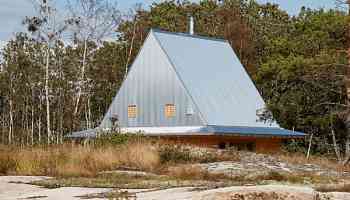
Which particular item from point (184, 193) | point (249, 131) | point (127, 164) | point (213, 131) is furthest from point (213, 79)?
point (184, 193)

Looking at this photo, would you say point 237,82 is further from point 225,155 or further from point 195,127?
point 225,155

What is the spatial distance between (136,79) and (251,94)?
6209mm

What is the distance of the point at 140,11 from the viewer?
55188 millimetres

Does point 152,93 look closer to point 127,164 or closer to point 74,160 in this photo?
point 127,164

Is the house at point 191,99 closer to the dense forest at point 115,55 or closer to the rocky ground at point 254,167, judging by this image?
the dense forest at point 115,55

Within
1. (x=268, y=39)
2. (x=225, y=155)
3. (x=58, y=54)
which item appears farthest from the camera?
(x=58, y=54)

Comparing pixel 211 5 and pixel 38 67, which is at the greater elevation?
pixel 211 5

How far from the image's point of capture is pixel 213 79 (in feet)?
119

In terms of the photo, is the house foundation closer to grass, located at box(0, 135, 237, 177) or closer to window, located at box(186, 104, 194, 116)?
window, located at box(186, 104, 194, 116)

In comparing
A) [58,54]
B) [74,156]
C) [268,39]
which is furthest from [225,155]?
[58,54]

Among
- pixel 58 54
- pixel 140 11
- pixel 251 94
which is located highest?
pixel 140 11

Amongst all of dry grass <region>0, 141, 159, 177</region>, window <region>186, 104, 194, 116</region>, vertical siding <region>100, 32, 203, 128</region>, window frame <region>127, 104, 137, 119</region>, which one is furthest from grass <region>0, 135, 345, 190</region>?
window frame <region>127, 104, 137, 119</region>

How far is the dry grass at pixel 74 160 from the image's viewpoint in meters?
17.8

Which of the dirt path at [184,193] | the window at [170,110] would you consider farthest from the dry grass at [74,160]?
the window at [170,110]
